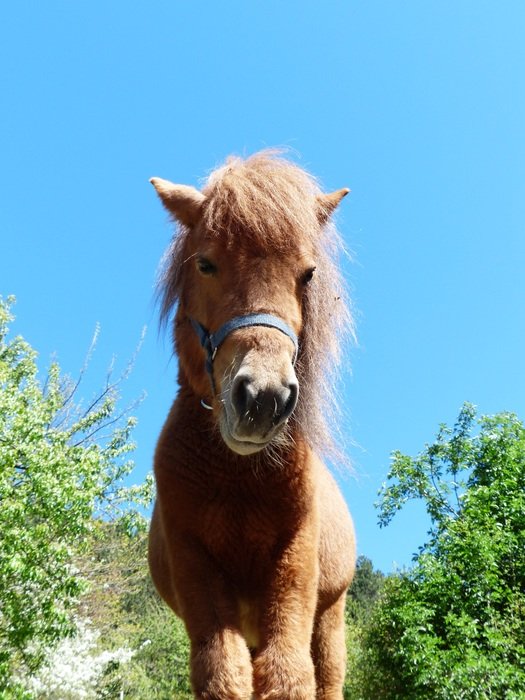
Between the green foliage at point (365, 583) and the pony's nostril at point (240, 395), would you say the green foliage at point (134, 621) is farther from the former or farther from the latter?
the pony's nostril at point (240, 395)

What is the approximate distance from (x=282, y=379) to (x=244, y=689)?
4.52 feet

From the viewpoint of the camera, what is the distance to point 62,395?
2166 cm

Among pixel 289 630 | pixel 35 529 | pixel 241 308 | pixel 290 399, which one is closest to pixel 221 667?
pixel 289 630

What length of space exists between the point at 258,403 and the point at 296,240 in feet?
3.57

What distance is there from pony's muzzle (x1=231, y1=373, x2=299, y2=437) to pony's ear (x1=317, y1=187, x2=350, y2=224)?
1.50m

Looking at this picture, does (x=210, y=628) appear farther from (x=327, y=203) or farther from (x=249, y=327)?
(x=327, y=203)

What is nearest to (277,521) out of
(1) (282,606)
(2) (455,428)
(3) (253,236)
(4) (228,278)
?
(1) (282,606)

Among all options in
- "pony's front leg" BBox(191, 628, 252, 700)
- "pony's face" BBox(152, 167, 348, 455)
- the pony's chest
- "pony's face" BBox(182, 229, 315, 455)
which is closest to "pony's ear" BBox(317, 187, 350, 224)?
"pony's face" BBox(152, 167, 348, 455)

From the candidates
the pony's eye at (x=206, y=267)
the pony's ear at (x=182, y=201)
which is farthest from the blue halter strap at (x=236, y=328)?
the pony's ear at (x=182, y=201)

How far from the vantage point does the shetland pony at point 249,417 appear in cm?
257

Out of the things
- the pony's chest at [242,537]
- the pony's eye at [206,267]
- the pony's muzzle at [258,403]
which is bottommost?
the pony's chest at [242,537]

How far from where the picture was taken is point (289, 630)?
274 cm

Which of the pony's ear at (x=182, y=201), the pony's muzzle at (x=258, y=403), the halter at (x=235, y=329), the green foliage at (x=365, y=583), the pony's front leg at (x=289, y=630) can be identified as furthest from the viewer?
the green foliage at (x=365, y=583)

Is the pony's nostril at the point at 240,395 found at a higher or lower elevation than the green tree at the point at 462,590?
lower
